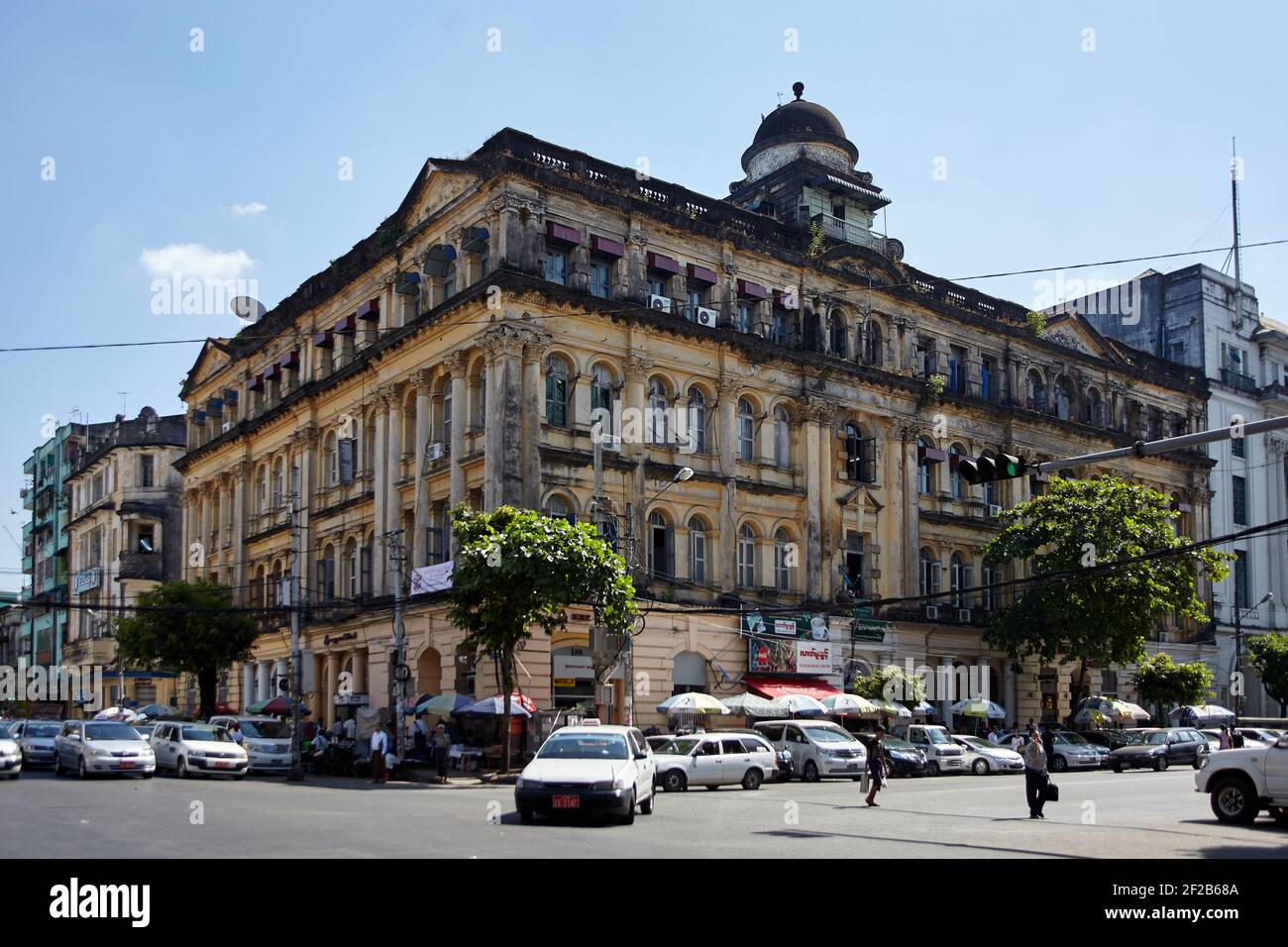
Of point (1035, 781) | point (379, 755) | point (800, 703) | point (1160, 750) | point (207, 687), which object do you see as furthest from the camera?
point (207, 687)

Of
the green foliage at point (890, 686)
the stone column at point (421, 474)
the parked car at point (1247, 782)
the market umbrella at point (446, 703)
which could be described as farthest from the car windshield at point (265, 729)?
the parked car at point (1247, 782)

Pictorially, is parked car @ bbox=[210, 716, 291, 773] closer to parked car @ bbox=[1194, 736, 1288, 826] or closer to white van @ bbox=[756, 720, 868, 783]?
white van @ bbox=[756, 720, 868, 783]

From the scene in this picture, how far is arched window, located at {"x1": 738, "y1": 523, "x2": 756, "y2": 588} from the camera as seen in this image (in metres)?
43.6

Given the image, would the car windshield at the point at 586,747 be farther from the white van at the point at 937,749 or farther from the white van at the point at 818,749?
the white van at the point at 937,749

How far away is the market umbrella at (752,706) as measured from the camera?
3956 centimetres

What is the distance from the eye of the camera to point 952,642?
50.1 m

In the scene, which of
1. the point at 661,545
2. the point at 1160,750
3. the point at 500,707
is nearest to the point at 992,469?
the point at 500,707

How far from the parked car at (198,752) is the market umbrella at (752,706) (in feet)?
47.2

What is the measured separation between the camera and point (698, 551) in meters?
42.4

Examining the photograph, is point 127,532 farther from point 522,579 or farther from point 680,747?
point 680,747

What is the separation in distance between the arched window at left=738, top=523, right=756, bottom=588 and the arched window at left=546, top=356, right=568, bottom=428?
26.2ft

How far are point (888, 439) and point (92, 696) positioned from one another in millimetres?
45522

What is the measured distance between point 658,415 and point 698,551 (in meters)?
4.64

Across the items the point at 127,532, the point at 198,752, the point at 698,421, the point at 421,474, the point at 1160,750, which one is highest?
the point at 698,421
